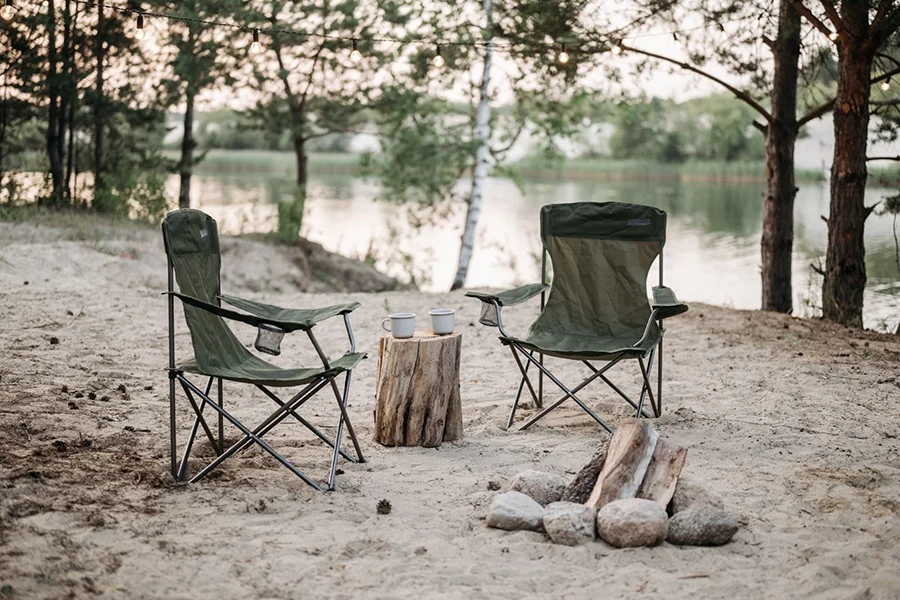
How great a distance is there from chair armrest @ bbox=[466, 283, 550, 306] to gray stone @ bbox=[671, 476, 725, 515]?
1.17 m

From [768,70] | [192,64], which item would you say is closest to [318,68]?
[192,64]

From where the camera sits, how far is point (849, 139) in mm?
5957

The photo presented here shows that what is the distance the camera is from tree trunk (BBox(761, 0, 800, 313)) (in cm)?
689

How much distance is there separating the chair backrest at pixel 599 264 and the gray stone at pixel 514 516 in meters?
1.51

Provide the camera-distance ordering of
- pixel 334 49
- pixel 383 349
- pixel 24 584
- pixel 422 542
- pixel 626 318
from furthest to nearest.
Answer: pixel 334 49 → pixel 626 318 → pixel 383 349 → pixel 422 542 → pixel 24 584

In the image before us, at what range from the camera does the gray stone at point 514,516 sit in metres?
2.61

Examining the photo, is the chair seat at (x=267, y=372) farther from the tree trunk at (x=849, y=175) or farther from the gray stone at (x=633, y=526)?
Answer: the tree trunk at (x=849, y=175)

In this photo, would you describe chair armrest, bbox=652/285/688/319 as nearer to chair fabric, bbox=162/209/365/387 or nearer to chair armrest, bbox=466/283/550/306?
chair armrest, bbox=466/283/550/306

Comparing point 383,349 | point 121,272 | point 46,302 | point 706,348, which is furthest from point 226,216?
point 383,349

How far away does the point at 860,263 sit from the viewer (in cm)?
615

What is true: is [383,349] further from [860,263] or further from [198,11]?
[198,11]

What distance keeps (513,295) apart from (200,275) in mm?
1303

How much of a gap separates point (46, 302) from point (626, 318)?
3.49 meters

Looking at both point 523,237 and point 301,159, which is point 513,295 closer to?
point 301,159
